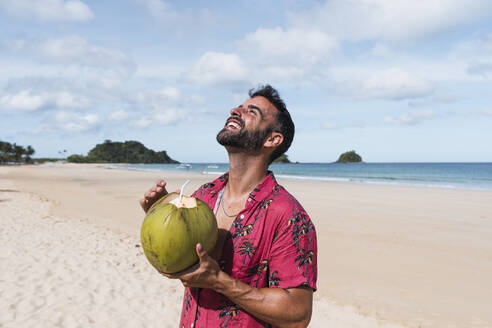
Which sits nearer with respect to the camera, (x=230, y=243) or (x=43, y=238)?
(x=230, y=243)

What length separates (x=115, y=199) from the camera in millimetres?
16297

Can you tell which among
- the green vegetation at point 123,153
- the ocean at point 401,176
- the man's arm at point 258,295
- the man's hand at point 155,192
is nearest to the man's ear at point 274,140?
the man's hand at point 155,192

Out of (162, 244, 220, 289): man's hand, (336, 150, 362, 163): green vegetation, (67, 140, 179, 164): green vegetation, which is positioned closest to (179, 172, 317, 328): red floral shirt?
(162, 244, 220, 289): man's hand

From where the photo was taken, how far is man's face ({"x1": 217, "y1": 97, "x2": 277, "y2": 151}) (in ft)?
5.93

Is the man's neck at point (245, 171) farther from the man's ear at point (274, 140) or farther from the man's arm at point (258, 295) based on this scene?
the man's arm at point (258, 295)

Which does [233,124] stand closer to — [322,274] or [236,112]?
[236,112]

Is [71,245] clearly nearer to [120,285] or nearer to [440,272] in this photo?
[120,285]

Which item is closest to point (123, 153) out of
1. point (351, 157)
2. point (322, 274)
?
point (351, 157)

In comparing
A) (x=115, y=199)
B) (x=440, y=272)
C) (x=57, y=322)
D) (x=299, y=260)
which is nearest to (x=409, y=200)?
(x=440, y=272)

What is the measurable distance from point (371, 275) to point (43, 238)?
7.02m

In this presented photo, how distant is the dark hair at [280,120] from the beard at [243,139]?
106mm

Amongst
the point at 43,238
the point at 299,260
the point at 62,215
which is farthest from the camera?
the point at 62,215

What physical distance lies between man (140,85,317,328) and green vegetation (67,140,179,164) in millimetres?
137669

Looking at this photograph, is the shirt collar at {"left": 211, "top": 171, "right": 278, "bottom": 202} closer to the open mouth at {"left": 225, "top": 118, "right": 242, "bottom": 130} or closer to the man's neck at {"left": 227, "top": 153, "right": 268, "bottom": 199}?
the man's neck at {"left": 227, "top": 153, "right": 268, "bottom": 199}
